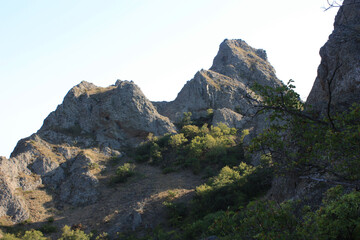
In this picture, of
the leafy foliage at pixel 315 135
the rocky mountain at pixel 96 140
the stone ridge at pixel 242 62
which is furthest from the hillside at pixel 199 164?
the stone ridge at pixel 242 62

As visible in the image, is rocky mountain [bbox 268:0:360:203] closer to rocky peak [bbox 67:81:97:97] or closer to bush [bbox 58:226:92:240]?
bush [bbox 58:226:92:240]

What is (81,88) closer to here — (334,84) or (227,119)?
(227,119)

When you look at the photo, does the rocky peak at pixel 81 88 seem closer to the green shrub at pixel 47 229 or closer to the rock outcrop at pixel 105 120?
the rock outcrop at pixel 105 120

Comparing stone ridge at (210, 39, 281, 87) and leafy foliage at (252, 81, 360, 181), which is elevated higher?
stone ridge at (210, 39, 281, 87)

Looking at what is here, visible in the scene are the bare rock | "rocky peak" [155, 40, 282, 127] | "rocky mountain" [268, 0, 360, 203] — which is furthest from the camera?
"rocky peak" [155, 40, 282, 127]

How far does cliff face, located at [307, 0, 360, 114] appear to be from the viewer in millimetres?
15492

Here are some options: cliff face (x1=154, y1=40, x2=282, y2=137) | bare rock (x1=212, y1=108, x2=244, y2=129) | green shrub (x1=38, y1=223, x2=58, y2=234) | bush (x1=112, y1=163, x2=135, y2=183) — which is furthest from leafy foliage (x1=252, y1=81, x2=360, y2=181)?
cliff face (x1=154, y1=40, x2=282, y2=137)

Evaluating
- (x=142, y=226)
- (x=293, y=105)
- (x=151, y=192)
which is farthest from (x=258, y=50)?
(x=293, y=105)

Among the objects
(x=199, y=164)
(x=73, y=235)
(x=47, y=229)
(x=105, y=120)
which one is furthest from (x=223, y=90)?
(x=73, y=235)

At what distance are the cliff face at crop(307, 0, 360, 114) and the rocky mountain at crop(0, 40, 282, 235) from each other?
4.55 m

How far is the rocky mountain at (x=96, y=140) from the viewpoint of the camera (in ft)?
98.2

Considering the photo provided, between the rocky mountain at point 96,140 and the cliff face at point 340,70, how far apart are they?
14.9ft

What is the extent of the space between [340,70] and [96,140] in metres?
35.5

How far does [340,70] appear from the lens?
57.3ft
